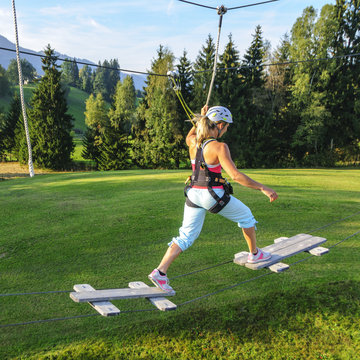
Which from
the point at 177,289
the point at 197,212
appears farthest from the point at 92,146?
the point at 197,212

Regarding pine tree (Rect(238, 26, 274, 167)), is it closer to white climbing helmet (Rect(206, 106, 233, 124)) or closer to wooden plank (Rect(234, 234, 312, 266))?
wooden plank (Rect(234, 234, 312, 266))

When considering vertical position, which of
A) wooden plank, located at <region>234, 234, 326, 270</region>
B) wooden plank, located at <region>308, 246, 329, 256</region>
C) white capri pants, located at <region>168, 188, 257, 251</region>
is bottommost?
wooden plank, located at <region>308, 246, 329, 256</region>

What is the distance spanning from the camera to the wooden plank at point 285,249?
5545 millimetres

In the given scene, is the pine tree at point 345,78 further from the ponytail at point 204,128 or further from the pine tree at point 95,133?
the ponytail at point 204,128

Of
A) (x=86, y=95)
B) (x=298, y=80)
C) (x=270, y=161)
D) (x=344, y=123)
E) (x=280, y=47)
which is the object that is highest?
(x=86, y=95)

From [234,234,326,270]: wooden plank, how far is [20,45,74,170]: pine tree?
160 feet

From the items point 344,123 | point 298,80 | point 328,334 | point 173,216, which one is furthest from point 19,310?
point 344,123

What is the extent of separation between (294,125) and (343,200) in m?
39.4

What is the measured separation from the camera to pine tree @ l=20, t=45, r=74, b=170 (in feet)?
164

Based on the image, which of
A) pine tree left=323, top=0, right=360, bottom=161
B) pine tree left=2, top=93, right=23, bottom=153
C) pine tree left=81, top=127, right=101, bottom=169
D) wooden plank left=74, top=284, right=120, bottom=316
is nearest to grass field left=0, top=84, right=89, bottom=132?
pine tree left=2, top=93, right=23, bottom=153

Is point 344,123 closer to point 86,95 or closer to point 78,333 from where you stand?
point 78,333

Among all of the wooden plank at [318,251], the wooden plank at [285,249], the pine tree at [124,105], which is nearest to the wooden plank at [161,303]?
the wooden plank at [285,249]

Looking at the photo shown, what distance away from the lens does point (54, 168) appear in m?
50.7

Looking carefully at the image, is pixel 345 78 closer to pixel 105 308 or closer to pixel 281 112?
pixel 281 112
